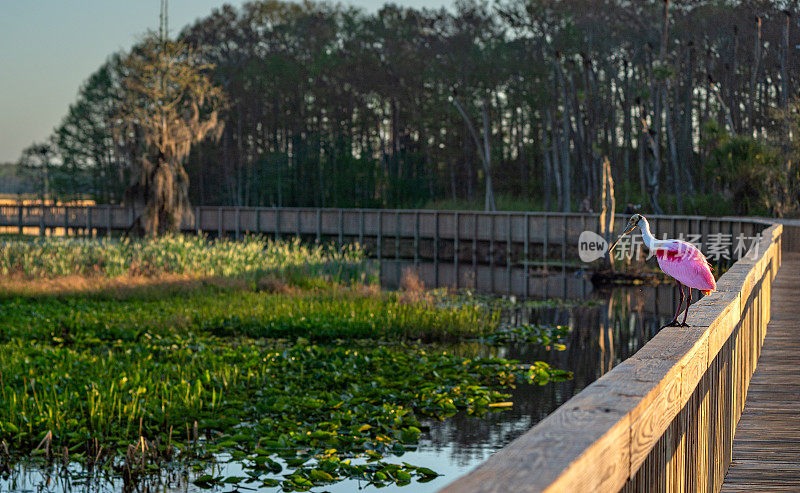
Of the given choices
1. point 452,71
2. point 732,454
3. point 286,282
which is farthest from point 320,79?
point 732,454

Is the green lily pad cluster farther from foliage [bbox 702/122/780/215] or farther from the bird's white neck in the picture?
foliage [bbox 702/122/780/215]

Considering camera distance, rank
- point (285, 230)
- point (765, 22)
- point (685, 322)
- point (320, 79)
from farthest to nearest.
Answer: point (320, 79) → point (765, 22) → point (285, 230) → point (685, 322)

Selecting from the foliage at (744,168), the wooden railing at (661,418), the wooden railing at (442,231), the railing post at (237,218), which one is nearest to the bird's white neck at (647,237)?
the wooden railing at (661,418)

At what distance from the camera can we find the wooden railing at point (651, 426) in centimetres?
209

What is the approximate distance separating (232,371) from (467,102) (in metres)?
47.0

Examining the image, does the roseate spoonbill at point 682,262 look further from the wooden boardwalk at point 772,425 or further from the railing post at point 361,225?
the railing post at point 361,225

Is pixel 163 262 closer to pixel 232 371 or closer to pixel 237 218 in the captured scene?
pixel 232 371

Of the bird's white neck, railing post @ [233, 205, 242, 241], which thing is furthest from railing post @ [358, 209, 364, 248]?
the bird's white neck

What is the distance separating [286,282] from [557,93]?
117 feet

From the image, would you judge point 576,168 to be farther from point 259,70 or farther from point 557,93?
point 259,70

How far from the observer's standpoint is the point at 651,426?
9.73 ft

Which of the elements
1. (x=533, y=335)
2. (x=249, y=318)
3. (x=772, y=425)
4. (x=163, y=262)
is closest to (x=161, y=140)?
(x=163, y=262)

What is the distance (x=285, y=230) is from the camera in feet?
144

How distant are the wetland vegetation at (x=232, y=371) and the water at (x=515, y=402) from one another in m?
0.14
